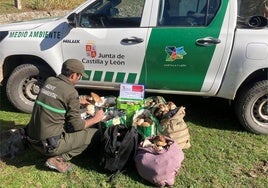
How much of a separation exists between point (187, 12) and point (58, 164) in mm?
2401

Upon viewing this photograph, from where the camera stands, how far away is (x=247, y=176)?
174 inches

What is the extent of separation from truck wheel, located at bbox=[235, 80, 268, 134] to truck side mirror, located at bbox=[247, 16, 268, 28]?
69 centimetres

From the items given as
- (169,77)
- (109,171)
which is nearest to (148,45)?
(169,77)

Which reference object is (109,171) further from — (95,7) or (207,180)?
(95,7)

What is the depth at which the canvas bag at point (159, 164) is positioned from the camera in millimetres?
4137

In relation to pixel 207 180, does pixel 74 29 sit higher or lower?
higher

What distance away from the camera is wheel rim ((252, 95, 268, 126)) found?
5.14 meters

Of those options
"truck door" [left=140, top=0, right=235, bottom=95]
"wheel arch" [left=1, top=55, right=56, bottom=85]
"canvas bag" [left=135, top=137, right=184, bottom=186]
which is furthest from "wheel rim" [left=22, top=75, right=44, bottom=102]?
"canvas bag" [left=135, top=137, right=184, bottom=186]

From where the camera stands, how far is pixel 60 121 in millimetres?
4316

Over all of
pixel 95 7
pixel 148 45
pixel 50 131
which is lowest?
pixel 50 131

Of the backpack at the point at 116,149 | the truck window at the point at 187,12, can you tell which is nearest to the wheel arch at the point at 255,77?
the truck window at the point at 187,12

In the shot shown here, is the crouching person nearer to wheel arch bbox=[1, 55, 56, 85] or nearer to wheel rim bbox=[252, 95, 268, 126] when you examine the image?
wheel arch bbox=[1, 55, 56, 85]

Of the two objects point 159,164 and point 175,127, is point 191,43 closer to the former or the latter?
point 175,127

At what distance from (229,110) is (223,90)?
1.03 meters
